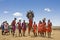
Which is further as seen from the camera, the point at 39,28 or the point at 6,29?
the point at 6,29

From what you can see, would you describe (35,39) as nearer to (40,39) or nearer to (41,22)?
(40,39)

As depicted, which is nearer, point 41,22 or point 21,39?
point 21,39

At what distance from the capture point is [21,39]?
1927 centimetres

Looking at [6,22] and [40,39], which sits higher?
[6,22]

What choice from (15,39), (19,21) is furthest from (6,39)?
(19,21)

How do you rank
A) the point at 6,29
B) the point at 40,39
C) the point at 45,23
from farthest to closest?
the point at 6,29 → the point at 45,23 → the point at 40,39

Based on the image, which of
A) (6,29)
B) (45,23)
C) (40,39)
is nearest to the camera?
(40,39)

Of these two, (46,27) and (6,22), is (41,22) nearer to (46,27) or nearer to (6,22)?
(46,27)

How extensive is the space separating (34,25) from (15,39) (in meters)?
3.05

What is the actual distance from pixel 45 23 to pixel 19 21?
9.04 feet

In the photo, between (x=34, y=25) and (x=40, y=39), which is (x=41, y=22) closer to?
(x=34, y=25)

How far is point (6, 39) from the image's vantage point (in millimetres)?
19812

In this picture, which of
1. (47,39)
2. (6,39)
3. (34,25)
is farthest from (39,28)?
(6,39)

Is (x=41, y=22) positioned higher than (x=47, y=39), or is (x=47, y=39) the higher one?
(x=41, y=22)
